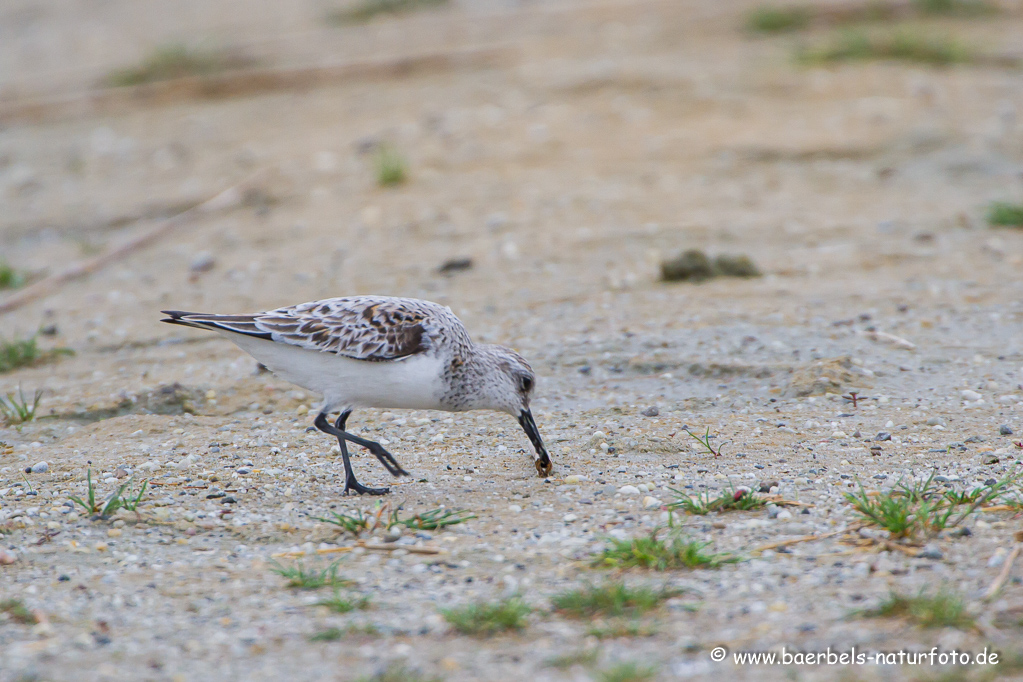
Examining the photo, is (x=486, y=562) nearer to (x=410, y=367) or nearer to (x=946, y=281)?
(x=410, y=367)

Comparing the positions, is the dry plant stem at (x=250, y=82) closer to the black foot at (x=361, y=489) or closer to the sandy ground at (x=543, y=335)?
the sandy ground at (x=543, y=335)

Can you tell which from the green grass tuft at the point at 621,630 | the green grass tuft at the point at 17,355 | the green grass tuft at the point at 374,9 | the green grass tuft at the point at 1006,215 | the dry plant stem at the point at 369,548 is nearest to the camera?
the green grass tuft at the point at 621,630

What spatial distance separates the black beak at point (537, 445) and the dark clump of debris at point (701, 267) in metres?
2.58

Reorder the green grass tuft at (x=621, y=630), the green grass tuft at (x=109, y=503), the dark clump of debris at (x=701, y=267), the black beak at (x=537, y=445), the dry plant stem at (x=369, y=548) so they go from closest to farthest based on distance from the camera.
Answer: the green grass tuft at (x=621, y=630) → the dry plant stem at (x=369, y=548) → the green grass tuft at (x=109, y=503) → the black beak at (x=537, y=445) → the dark clump of debris at (x=701, y=267)

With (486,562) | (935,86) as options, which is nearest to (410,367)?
(486,562)

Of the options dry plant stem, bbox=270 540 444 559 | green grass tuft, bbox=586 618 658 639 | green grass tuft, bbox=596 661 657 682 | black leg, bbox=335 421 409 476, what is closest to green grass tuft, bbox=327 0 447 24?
black leg, bbox=335 421 409 476

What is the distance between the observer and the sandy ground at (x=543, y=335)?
3.91 metres

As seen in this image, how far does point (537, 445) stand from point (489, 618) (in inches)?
64.4

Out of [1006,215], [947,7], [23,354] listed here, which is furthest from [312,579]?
[947,7]

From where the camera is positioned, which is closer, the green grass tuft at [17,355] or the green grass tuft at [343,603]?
the green grass tuft at [343,603]

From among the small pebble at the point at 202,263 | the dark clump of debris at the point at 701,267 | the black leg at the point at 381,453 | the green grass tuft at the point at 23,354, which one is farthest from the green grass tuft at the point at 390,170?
the black leg at the point at 381,453

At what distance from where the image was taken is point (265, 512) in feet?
16.0

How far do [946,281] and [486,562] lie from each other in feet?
15.5

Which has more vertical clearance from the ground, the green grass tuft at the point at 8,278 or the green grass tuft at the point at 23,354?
the green grass tuft at the point at 8,278
